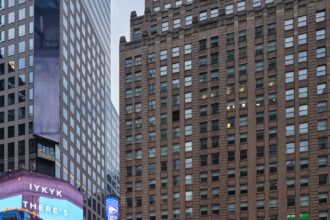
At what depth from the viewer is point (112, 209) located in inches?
4751

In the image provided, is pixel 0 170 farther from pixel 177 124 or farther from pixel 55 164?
pixel 177 124

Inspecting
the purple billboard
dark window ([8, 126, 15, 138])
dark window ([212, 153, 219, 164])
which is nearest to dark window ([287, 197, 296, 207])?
dark window ([212, 153, 219, 164])

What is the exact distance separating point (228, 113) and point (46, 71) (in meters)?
53.1

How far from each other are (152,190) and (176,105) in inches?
646

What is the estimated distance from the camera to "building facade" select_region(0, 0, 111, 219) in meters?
145

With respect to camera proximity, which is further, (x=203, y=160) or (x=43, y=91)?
(x=43, y=91)

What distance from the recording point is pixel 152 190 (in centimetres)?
11638

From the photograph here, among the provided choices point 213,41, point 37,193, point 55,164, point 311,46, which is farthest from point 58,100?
point 311,46

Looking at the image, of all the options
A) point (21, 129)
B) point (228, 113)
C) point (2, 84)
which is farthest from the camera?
point (2, 84)

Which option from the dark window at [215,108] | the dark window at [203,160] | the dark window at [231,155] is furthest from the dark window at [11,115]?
the dark window at [231,155]

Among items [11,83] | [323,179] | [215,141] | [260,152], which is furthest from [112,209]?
[11,83]

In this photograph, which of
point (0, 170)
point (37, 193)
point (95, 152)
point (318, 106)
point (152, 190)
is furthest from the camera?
point (95, 152)

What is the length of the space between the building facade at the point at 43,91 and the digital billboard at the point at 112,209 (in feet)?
84.5

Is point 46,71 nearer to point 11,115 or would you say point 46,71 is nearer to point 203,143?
point 11,115
